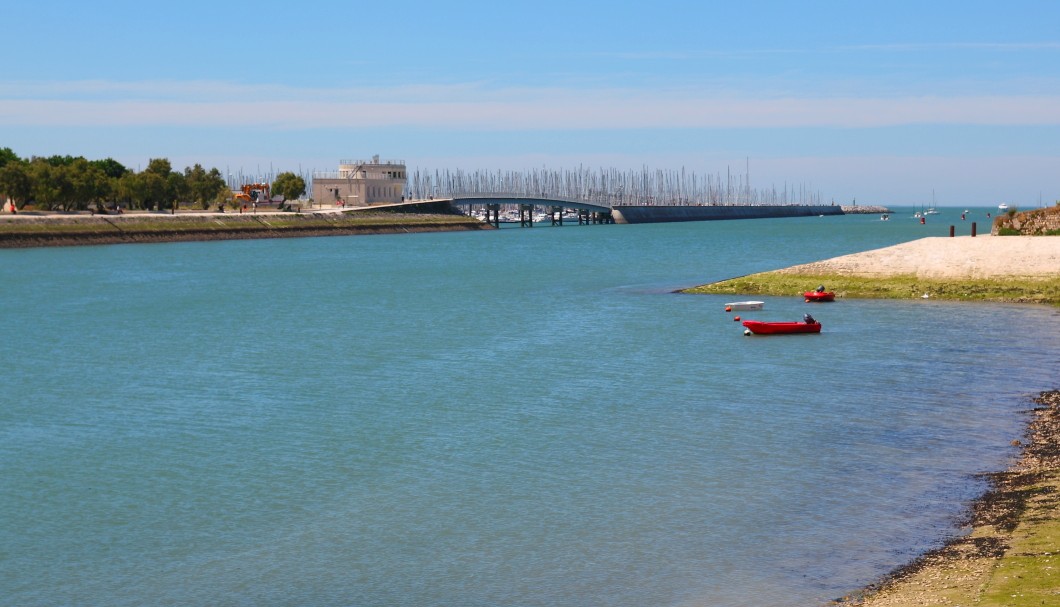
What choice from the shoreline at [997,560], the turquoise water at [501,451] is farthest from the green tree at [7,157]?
the shoreline at [997,560]

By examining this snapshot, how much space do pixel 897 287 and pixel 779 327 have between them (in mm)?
17774

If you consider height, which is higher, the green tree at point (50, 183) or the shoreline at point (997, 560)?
the green tree at point (50, 183)

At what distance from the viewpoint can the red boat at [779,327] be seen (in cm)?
5700

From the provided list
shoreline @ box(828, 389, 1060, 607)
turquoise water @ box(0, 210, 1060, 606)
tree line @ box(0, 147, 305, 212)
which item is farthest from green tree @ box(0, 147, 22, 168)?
shoreline @ box(828, 389, 1060, 607)

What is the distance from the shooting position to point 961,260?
7319 centimetres

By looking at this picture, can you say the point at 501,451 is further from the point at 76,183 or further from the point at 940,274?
the point at 76,183

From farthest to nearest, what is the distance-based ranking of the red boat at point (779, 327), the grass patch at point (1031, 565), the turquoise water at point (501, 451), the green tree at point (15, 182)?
1. the green tree at point (15, 182)
2. the red boat at point (779, 327)
3. the turquoise water at point (501, 451)
4. the grass patch at point (1031, 565)

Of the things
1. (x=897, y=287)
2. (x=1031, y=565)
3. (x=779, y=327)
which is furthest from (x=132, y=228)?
(x=1031, y=565)

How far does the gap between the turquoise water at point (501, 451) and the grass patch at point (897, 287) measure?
114 inches

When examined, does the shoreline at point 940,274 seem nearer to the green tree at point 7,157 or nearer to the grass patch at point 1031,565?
the grass patch at point 1031,565

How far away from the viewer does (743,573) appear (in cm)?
2116

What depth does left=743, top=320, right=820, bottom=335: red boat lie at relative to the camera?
57.0 metres

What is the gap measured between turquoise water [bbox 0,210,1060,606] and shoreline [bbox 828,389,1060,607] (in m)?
0.64

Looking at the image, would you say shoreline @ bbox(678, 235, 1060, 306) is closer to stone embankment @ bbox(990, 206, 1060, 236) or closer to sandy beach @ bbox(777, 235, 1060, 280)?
sandy beach @ bbox(777, 235, 1060, 280)
